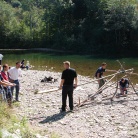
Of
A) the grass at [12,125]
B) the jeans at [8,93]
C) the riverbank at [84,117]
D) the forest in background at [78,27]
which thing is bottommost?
the riverbank at [84,117]

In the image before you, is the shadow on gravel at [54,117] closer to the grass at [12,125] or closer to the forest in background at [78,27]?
the grass at [12,125]

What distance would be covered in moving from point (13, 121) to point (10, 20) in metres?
76.1

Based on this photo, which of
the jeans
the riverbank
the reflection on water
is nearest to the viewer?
the riverbank

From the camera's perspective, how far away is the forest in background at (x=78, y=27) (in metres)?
61.2

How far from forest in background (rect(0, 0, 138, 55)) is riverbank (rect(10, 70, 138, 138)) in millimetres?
46371

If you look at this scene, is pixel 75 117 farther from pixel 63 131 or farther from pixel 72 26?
pixel 72 26

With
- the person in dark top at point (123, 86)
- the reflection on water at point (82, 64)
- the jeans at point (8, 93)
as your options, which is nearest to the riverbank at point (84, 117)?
the person in dark top at point (123, 86)

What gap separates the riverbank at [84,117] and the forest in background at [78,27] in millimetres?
46371

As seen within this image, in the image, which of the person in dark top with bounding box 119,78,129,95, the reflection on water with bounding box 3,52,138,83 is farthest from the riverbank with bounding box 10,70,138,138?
the reflection on water with bounding box 3,52,138,83

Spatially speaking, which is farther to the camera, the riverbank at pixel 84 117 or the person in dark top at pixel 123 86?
the person in dark top at pixel 123 86

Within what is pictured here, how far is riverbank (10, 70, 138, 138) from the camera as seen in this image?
449 inches

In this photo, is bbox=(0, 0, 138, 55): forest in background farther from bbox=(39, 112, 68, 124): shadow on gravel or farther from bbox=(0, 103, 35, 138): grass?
bbox=(0, 103, 35, 138): grass

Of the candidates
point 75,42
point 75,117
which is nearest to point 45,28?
point 75,42

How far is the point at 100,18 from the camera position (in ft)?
219
